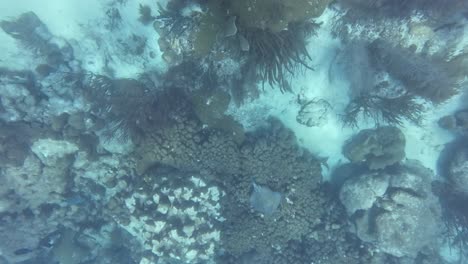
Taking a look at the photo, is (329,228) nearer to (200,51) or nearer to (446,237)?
(446,237)

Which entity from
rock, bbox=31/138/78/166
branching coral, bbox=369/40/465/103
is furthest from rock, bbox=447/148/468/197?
rock, bbox=31/138/78/166

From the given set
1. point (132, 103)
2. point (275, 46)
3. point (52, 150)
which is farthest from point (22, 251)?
point (275, 46)

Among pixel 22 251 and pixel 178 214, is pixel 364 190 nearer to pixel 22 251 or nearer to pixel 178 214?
pixel 178 214

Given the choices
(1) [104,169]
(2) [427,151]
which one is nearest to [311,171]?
(2) [427,151]

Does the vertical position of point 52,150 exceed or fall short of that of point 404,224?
it exceeds it

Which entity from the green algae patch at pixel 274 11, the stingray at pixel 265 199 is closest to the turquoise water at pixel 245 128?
the stingray at pixel 265 199
